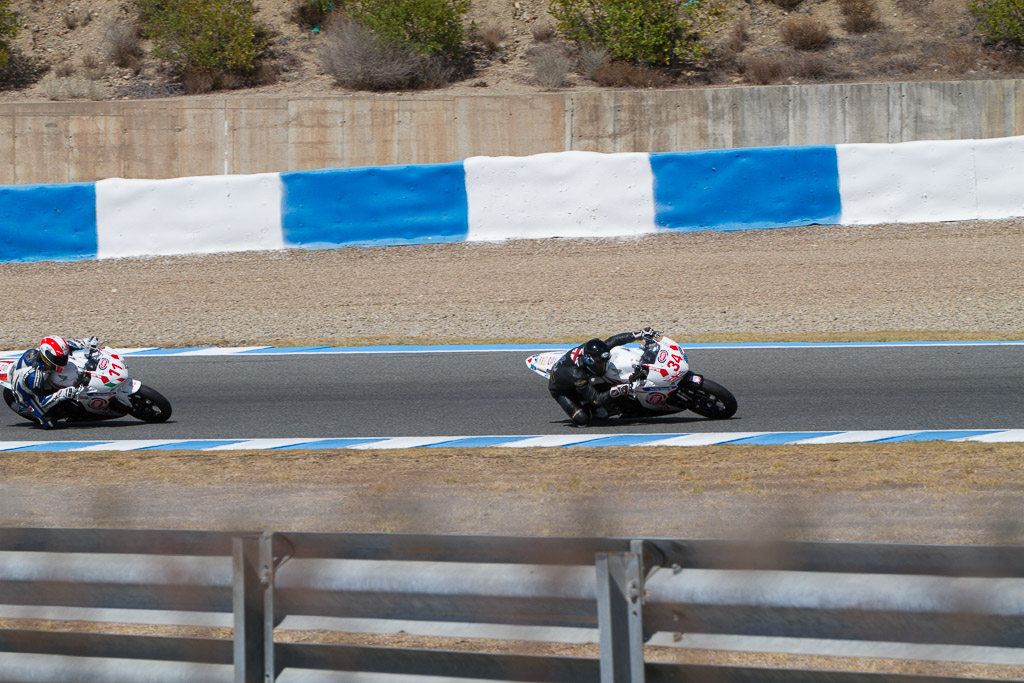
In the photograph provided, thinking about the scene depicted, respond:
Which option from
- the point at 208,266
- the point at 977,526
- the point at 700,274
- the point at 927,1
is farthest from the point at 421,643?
the point at 927,1

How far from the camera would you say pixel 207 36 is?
25875 millimetres

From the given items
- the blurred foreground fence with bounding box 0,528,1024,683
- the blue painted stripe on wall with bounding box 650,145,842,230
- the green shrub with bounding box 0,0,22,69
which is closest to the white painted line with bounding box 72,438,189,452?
the blurred foreground fence with bounding box 0,528,1024,683

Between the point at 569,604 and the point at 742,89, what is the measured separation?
67.3 feet

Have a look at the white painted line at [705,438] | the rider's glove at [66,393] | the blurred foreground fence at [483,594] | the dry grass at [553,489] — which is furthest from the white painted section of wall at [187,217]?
the blurred foreground fence at [483,594]

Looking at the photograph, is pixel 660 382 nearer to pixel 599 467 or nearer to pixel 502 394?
pixel 599 467

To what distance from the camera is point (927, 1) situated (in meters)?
27.0

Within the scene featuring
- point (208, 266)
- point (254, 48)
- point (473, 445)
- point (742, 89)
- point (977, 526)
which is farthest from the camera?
point (254, 48)

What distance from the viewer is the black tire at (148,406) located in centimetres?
1066

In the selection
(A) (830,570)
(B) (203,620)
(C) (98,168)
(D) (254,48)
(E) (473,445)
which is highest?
(D) (254,48)

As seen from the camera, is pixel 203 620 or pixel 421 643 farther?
pixel 421 643

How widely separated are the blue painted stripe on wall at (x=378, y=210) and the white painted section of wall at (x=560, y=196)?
0.33 metres

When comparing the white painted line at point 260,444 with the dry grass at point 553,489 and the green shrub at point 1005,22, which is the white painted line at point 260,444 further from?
the green shrub at point 1005,22

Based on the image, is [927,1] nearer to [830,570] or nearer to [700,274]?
[700,274]

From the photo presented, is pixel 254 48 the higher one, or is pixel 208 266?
pixel 254 48
